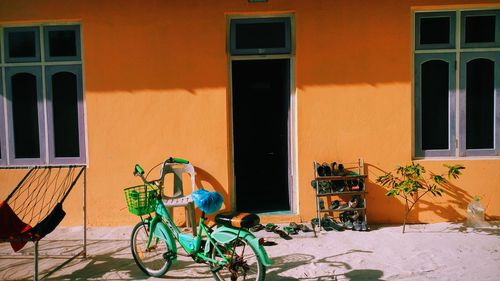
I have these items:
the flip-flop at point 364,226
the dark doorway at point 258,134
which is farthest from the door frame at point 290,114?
the flip-flop at point 364,226

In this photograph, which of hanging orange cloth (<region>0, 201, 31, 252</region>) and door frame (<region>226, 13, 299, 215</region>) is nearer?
hanging orange cloth (<region>0, 201, 31, 252</region>)

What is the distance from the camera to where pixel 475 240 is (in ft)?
18.9

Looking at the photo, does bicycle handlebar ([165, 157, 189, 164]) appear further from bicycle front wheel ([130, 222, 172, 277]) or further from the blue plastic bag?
the blue plastic bag

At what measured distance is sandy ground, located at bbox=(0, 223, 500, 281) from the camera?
189 inches

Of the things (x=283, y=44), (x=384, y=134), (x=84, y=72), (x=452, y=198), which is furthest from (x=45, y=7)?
(x=452, y=198)

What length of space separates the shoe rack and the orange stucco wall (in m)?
0.17

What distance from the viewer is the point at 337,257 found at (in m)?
5.26

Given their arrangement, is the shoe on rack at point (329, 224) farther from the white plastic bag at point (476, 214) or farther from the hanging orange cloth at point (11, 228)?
the hanging orange cloth at point (11, 228)

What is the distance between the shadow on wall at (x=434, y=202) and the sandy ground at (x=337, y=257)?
0.59 ft

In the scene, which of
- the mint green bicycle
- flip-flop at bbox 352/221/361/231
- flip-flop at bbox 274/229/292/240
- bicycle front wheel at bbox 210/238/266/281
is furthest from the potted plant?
bicycle front wheel at bbox 210/238/266/281

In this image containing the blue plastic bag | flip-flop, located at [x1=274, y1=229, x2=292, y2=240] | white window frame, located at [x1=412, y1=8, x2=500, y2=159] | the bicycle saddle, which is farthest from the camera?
white window frame, located at [x1=412, y1=8, x2=500, y2=159]

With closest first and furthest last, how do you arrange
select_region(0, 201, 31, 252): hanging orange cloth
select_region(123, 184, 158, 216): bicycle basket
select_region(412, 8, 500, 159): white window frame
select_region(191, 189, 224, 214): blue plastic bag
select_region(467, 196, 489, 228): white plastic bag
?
1. select_region(191, 189, 224, 214): blue plastic bag
2. select_region(0, 201, 31, 252): hanging orange cloth
3. select_region(123, 184, 158, 216): bicycle basket
4. select_region(467, 196, 489, 228): white plastic bag
5. select_region(412, 8, 500, 159): white window frame

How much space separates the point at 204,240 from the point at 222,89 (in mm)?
2603

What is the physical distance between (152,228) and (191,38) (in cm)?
296
